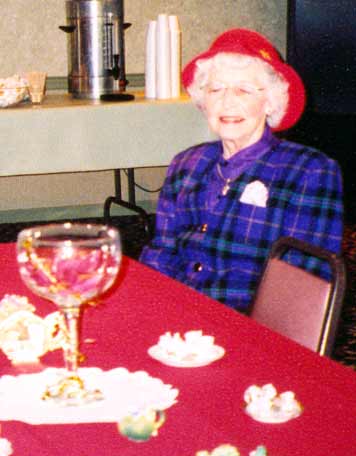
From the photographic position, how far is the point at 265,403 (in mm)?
1204

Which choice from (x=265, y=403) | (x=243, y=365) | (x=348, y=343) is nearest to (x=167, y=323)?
(x=243, y=365)

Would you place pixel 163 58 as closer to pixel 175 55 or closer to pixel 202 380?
pixel 175 55

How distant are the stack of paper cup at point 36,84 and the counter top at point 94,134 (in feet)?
0.16

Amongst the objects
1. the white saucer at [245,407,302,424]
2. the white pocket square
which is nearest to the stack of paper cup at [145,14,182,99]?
the white pocket square

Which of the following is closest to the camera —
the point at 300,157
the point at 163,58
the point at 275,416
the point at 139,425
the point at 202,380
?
the point at 139,425

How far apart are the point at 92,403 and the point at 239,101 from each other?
3.96 ft

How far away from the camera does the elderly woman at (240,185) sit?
2.16 meters

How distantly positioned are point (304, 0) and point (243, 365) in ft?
14.9

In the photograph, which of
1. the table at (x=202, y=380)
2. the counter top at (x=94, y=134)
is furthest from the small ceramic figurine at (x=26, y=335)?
the counter top at (x=94, y=134)

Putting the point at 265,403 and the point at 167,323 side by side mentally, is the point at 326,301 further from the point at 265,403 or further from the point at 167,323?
the point at 265,403

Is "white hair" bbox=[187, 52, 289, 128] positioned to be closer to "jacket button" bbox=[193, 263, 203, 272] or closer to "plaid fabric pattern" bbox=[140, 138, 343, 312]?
"plaid fabric pattern" bbox=[140, 138, 343, 312]

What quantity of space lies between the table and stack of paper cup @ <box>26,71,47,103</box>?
2.68 metres

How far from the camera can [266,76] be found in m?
2.30

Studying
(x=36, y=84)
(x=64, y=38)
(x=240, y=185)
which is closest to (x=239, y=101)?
(x=240, y=185)
